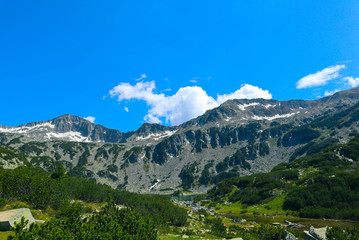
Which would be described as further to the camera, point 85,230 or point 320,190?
point 320,190

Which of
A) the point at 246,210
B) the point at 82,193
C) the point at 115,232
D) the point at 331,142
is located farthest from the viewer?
the point at 331,142

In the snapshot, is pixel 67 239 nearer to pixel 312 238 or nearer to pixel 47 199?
pixel 47 199

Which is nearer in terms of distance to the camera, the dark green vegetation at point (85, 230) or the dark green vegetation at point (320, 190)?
the dark green vegetation at point (85, 230)

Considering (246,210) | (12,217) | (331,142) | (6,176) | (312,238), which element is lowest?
(246,210)

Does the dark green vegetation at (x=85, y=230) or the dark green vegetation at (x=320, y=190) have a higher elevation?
the dark green vegetation at (x=85, y=230)

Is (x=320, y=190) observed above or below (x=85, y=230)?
below

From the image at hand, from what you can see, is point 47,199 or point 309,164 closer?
point 47,199

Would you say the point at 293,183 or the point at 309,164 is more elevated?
the point at 309,164

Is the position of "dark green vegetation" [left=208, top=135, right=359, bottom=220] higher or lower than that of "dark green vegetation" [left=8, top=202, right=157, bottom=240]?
lower

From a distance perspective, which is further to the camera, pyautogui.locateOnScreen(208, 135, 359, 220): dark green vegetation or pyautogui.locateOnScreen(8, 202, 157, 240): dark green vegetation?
pyautogui.locateOnScreen(208, 135, 359, 220): dark green vegetation

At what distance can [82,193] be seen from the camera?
57.1 metres

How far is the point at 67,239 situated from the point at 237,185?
127m

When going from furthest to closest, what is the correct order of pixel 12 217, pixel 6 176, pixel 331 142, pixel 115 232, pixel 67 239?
1. pixel 331 142
2. pixel 6 176
3. pixel 12 217
4. pixel 115 232
5. pixel 67 239

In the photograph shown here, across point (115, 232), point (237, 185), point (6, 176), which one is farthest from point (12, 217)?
point (237, 185)
